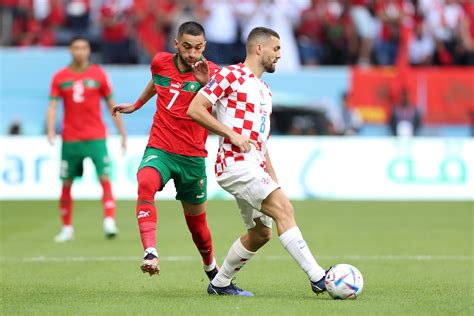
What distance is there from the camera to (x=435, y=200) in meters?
20.7

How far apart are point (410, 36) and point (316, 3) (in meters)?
2.42

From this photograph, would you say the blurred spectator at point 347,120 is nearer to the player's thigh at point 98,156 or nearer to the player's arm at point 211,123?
the player's thigh at point 98,156

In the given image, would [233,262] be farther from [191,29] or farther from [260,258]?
[260,258]

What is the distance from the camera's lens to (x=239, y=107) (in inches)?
313

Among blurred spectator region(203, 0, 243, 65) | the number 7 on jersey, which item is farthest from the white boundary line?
blurred spectator region(203, 0, 243, 65)

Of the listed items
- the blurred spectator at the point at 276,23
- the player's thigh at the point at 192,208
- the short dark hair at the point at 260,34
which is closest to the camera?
the short dark hair at the point at 260,34

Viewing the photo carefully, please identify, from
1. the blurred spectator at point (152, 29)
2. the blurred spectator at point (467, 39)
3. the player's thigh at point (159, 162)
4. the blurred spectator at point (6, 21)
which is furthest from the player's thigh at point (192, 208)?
the blurred spectator at point (6, 21)

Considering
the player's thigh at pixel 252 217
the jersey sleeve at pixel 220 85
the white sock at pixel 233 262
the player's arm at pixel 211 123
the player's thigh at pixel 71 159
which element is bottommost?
the player's thigh at pixel 71 159

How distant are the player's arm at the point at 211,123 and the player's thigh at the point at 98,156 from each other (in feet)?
20.4

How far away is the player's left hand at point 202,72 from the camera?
340 inches

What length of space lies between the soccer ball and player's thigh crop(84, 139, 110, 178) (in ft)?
21.4

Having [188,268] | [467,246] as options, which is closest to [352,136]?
[467,246]

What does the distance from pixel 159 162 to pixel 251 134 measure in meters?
1.09

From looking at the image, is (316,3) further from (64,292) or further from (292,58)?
(64,292)
